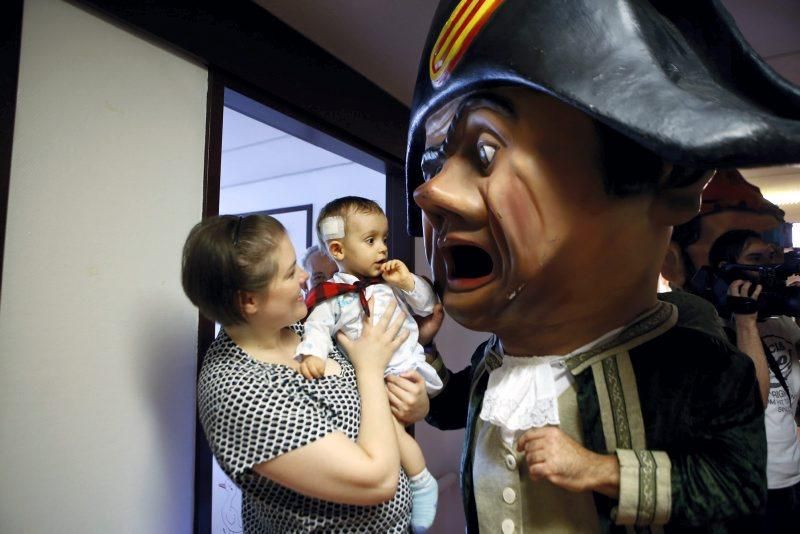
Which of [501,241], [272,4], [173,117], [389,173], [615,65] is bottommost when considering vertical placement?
[501,241]

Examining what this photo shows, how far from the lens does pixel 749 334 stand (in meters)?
1.07

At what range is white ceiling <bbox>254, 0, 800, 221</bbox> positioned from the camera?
1.33m

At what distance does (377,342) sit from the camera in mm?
873

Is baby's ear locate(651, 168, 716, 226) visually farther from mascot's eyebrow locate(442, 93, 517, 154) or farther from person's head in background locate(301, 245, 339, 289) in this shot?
person's head in background locate(301, 245, 339, 289)

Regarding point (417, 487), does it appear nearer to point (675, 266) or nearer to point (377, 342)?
point (377, 342)

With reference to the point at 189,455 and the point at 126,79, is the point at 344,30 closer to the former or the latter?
the point at 126,79

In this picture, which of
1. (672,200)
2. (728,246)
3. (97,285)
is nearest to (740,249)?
(728,246)

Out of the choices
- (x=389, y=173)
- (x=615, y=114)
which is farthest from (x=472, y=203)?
(x=389, y=173)

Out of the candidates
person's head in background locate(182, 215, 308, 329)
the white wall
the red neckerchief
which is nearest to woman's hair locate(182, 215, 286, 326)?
person's head in background locate(182, 215, 308, 329)

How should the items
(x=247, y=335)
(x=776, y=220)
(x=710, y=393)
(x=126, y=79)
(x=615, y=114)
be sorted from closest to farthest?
(x=615, y=114)
(x=710, y=393)
(x=247, y=335)
(x=126, y=79)
(x=776, y=220)

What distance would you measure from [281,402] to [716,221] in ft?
3.61

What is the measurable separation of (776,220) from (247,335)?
1.29 m

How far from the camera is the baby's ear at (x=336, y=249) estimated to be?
0.96 meters

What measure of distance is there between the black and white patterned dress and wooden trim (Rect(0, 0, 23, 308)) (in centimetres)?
41
